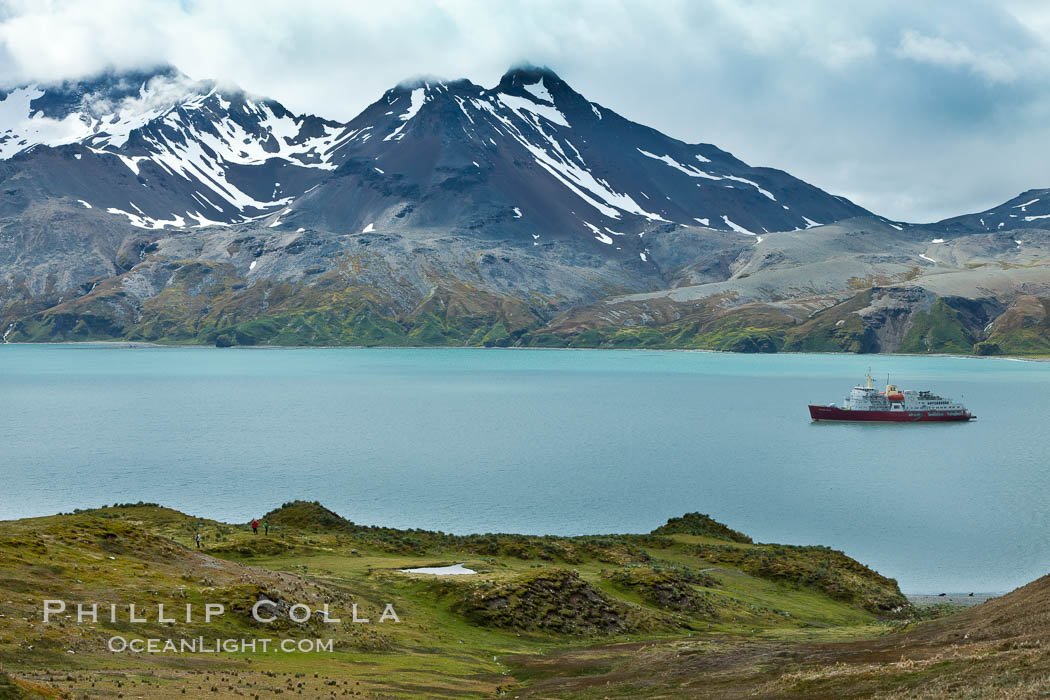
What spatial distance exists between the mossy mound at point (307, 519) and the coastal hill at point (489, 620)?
577 millimetres

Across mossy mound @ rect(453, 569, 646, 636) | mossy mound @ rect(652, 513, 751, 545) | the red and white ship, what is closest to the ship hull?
the red and white ship

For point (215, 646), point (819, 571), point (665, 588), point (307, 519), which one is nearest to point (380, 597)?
point (215, 646)

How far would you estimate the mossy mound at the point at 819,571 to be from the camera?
64250 millimetres

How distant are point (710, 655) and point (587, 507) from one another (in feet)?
198

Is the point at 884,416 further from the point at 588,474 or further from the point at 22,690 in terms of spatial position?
the point at 22,690

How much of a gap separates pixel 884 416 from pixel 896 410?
3472 mm

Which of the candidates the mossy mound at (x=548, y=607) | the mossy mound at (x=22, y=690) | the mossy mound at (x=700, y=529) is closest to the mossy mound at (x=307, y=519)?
the mossy mound at (x=548, y=607)

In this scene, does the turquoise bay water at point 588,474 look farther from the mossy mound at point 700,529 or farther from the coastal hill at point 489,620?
the coastal hill at point 489,620

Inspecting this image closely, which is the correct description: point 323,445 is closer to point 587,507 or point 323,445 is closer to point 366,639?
point 587,507

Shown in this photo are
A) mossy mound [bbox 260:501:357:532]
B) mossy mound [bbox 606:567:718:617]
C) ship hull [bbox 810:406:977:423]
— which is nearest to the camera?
mossy mound [bbox 606:567:718:617]

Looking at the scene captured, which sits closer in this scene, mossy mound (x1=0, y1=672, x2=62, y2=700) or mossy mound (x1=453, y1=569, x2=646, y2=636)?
mossy mound (x1=0, y1=672, x2=62, y2=700)

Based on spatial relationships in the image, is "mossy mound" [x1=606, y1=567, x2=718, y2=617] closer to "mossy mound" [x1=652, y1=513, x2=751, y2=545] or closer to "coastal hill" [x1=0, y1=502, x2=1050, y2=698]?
"coastal hill" [x1=0, y1=502, x2=1050, y2=698]

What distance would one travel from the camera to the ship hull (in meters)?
190

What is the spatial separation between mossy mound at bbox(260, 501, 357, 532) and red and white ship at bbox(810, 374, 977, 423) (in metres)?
135
